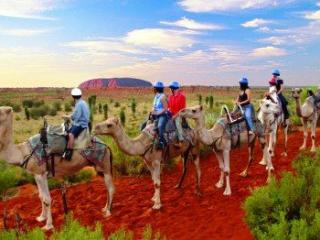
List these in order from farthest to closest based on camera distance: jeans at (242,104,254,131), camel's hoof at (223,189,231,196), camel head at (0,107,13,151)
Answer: jeans at (242,104,254,131) < camel's hoof at (223,189,231,196) < camel head at (0,107,13,151)

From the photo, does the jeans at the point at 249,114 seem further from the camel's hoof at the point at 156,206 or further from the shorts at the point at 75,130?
the shorts at the point at 75,130

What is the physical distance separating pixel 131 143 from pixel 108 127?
0.85 meters

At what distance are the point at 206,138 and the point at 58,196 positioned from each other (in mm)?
4641

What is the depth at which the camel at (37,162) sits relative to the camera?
1067cm

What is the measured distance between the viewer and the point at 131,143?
11953mm

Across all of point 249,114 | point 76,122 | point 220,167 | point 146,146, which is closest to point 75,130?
point 76,122

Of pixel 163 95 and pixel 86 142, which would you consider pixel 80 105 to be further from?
pixel 163 95

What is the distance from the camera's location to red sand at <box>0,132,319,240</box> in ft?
35.2

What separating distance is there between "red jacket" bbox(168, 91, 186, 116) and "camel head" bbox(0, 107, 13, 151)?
4019mm

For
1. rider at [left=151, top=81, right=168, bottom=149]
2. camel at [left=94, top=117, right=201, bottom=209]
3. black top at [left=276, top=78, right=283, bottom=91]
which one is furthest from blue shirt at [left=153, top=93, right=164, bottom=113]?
black top at [left=276, top=78, right=283, bottom=91]

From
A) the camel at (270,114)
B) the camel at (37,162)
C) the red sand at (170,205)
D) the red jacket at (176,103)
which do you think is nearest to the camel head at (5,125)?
the camel at (37,162)

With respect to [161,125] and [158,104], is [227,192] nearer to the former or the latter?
[161,125]

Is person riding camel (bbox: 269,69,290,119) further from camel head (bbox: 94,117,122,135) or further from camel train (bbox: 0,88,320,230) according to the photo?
camel head (bbox: 94,117,122,135)

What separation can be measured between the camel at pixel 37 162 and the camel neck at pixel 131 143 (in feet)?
1.53
